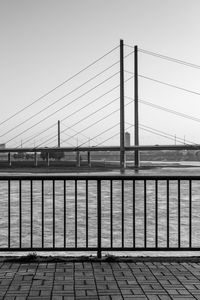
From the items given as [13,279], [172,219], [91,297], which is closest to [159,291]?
[91,297]

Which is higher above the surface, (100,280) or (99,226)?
(99,226)

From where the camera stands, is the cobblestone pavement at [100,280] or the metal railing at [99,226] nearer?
the cobblestone pavement at [100,280]

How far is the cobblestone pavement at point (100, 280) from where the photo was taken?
4.48 m

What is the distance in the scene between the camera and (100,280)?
5004 millimetres

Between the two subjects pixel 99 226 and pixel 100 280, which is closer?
pixel 100 280

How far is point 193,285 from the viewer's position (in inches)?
188

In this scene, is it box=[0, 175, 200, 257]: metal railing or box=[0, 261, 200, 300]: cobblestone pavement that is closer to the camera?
box=[0, 261, 200, 300]: cobblestone pavement

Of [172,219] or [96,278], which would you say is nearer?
[96,278]

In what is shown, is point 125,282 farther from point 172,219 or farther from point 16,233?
point 172,219

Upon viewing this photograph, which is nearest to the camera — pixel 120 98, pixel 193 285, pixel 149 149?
pixel 193 285

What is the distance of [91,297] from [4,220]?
656cm

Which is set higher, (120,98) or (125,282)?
(120,98)

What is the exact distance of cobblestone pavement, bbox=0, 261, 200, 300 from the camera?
4484mm

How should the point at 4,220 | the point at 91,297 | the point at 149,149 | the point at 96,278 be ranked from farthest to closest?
the point at 149,149
the point at 4,220
the point at 96,278
the point at 91,297
